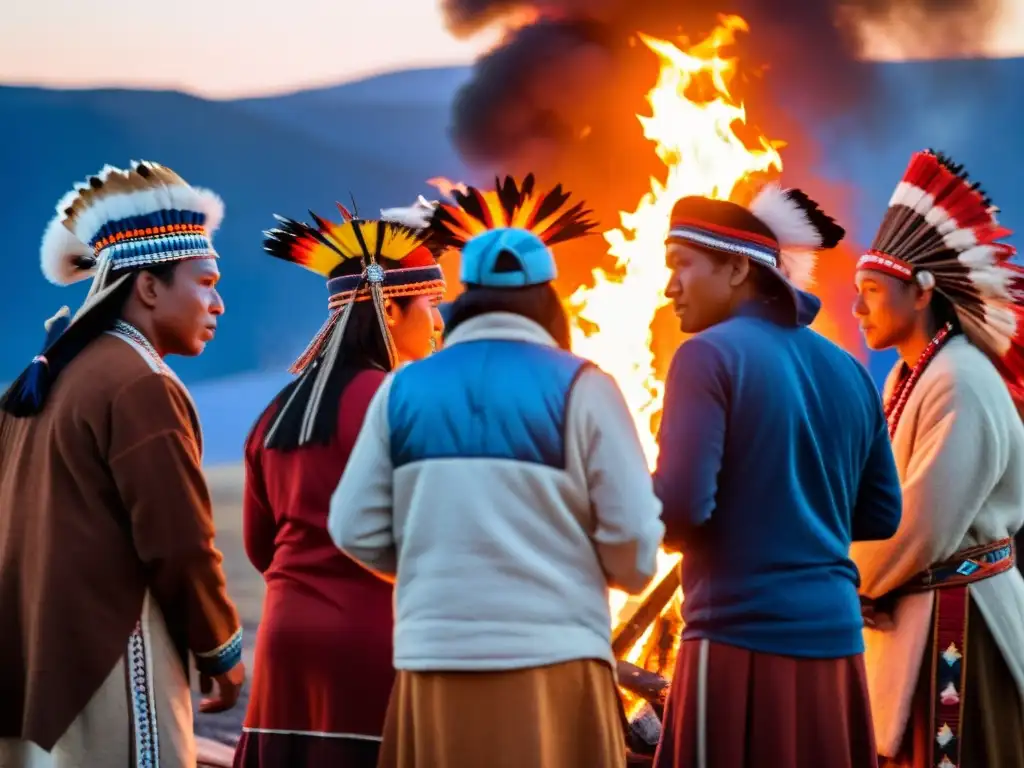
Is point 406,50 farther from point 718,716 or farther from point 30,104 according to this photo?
point 718,716

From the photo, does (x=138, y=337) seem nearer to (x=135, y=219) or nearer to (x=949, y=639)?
(x=135, y=219)

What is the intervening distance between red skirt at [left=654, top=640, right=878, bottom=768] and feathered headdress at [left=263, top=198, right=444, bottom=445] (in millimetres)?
1138

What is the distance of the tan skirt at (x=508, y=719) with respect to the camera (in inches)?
109

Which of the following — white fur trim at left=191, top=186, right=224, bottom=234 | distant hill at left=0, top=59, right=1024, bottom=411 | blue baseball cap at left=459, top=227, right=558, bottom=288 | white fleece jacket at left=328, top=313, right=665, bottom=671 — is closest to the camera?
white fleece jacket at left=328, top=313, right=665, bottom=671

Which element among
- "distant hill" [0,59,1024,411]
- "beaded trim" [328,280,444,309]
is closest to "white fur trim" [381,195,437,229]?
"beaded trim" [328,280,444,309]

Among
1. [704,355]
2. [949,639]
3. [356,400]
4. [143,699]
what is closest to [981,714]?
[949,639]

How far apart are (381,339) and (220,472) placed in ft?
12.7

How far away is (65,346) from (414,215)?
3.27ft

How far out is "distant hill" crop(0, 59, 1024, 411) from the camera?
7.06 meters

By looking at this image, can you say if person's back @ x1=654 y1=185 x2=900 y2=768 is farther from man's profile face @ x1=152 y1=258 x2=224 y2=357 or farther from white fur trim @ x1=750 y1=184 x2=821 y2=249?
man's profile face @ x1=152 y1=258 x2=224 y2=357

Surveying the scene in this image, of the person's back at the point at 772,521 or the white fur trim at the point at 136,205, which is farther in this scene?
the white fur trim at the point at 136,205

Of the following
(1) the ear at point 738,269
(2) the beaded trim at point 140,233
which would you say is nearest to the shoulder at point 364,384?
(2) the beaded trim at point 140,233

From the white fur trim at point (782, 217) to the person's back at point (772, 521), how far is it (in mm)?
343

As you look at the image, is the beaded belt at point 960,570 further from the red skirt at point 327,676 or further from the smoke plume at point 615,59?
the smoke plume at point 615,59
